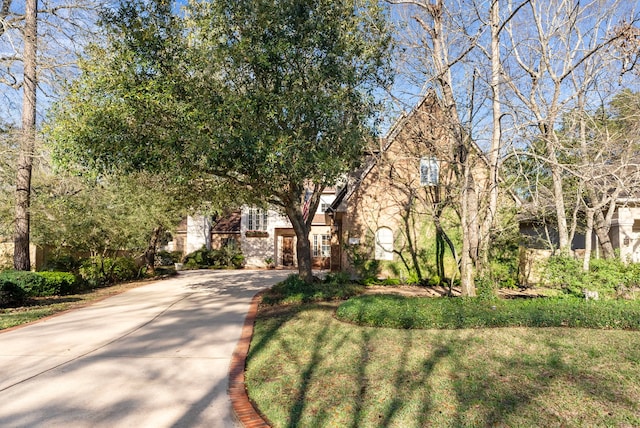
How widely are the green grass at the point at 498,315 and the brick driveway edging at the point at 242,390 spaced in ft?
7.97

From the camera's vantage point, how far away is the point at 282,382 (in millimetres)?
6074

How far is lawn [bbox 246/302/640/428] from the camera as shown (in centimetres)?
487

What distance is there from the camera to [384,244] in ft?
62.1

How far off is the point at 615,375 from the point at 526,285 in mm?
12457

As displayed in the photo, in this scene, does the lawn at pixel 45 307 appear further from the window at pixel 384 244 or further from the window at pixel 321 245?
the window at pixel 321 245

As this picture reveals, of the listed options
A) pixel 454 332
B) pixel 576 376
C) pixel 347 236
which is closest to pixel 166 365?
pixel 454 332

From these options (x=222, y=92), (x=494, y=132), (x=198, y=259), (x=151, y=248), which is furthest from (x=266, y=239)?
(x=494, y=132)

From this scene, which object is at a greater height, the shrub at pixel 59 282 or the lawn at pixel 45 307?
the shrub at pixel 59 282

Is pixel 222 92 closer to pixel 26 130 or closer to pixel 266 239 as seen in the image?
pixel 26 130

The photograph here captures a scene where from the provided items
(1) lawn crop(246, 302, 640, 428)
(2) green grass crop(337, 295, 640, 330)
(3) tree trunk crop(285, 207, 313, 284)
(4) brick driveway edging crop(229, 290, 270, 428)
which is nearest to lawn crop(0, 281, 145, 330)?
(4) brick driveway edging crop(229, 290, 270, 428)

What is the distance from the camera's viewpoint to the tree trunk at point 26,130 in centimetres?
1358

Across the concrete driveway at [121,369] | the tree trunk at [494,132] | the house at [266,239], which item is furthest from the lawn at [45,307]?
the house at [266,239]

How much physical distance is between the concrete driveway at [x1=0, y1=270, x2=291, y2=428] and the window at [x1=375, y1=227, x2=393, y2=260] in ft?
27.7

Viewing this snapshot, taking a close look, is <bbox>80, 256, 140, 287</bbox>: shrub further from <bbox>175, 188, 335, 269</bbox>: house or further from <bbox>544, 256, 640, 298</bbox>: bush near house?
<bbox>544, 256, 640, 298</bbox>: bush near house
